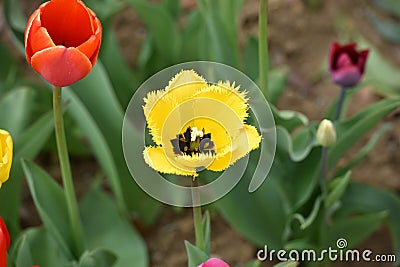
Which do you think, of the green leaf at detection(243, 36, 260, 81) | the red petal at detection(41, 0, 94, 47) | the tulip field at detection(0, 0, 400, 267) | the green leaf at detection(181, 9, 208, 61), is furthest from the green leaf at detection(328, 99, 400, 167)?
the red petal at detection(41, 0, 94, 47)

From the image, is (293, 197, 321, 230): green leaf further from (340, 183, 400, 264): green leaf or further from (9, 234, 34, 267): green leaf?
(9, 234, 34, 267): green leaf

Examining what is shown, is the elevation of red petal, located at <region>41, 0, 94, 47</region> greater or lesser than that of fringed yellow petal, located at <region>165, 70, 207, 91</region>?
greater

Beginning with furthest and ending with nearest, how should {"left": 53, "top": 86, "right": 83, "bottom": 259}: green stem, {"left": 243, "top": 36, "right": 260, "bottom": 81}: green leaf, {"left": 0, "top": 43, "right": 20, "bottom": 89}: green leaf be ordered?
{"left": 0, "top": 43, "right": 20, "bottom": 89}: green leaf, {"left": 243, "top": 36, "right": 260, "bottom": 81}: green leaf, {"left": 53, "top": 86, "right": 83, "bottom": 259}: green stem

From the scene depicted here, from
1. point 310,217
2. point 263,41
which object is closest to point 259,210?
point 310,217

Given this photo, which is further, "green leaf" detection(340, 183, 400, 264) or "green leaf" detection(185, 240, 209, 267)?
"green leaf" detection(340, 183, 400, 264)

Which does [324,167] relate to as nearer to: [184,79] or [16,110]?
[184,79]

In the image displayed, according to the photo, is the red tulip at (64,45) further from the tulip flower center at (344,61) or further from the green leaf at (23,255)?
the tulip flower center at (344,61)

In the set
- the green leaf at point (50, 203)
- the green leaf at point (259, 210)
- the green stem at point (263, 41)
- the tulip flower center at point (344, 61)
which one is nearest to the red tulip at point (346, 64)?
the tulip flower center at point (344, 61)
